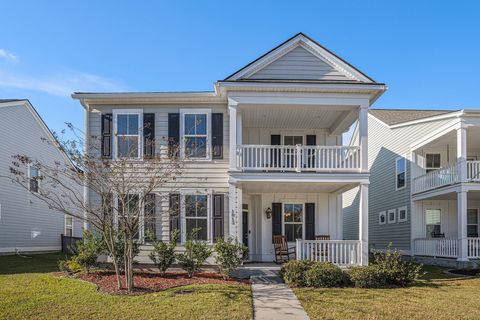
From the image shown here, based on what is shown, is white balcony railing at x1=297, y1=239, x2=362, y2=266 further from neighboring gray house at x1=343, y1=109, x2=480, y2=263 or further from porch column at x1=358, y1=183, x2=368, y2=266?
neighboring gray house at x1=343, y1=109, x2=480, y2=263

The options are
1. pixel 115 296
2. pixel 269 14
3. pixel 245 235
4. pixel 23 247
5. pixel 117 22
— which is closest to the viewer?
pixel 115 296

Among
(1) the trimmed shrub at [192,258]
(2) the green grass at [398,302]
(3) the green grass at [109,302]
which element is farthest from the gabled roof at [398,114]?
(3) the green grass at [109,302]

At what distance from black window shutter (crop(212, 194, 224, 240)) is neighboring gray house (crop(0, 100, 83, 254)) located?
10242mm

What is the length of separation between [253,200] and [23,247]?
1194cm

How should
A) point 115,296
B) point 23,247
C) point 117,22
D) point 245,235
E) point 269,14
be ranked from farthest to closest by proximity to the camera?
point 23,247 → point 245,235 → point 269,14 → point 117,22 → point 115,296

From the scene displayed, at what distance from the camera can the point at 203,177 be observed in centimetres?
1445

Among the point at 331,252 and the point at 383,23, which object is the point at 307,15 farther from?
the point at 331,252

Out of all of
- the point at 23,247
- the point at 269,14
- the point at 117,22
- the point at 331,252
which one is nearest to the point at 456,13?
the point at 269,14

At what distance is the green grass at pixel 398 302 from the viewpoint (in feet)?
27.1

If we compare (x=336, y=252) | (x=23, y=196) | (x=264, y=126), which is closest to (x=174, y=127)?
(x=264, y=126)

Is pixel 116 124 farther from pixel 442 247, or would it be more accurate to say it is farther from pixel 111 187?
pixel 442 247

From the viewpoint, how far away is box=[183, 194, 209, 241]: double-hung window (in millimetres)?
14328

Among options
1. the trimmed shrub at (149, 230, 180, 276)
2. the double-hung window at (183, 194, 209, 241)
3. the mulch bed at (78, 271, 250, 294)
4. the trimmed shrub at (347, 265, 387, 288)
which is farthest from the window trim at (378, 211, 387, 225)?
the trimmed shrub at (149, 230, 180, 276)

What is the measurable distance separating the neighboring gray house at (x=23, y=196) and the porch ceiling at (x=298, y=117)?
10.8m
